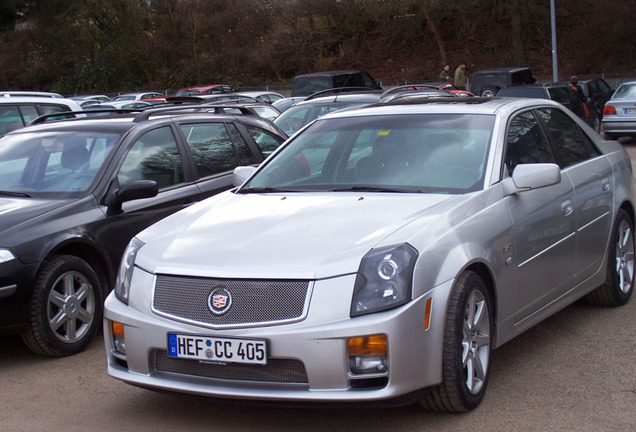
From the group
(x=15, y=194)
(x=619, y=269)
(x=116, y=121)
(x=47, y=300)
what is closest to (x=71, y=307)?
(x=47, y=300)

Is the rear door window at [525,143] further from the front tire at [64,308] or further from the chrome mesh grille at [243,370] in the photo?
the front tire at [64,308]

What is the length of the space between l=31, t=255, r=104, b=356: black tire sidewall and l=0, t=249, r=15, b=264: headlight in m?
0.22

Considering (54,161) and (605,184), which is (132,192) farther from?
(605,184)

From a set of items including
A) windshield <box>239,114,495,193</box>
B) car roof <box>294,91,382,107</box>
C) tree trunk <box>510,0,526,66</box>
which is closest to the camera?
windshield <box>239,114,495,193</box>

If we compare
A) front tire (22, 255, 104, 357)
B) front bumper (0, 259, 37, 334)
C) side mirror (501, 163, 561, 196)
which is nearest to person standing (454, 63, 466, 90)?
front tire (22, 255, 104, 357)

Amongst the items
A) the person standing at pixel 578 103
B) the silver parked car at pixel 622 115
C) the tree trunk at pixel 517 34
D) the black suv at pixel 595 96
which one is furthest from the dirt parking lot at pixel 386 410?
the tree trunk at pixel 517 34

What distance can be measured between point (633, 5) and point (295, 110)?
29723 mm

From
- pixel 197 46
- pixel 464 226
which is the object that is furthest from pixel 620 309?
pixel 197 46

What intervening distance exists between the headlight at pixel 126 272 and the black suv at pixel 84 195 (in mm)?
1191

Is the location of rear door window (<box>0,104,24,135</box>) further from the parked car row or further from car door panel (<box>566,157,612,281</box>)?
car door panel (<box>566,157,612,281</box>)

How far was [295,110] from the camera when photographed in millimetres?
13508

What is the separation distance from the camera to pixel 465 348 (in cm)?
Result: 442

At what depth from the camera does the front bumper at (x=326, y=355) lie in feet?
12.9

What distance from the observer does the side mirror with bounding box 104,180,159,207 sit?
622 centimetres
